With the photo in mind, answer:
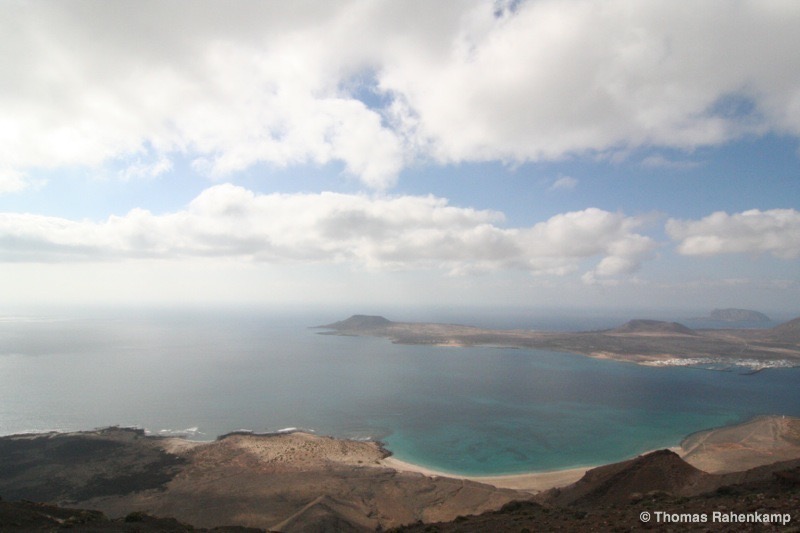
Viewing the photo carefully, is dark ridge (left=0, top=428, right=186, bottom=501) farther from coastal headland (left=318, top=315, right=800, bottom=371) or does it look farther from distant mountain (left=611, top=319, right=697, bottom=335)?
distant mountain (left=611, top=319, right=697, bottom=335)

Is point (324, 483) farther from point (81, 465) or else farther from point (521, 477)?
point (81, 465)

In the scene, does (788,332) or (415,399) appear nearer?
(415,399)

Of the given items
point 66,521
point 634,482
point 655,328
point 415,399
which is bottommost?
point 415,399

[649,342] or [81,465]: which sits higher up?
[81,465]

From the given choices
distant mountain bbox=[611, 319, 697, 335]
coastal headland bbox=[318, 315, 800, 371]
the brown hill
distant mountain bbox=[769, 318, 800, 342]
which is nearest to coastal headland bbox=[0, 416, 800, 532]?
the brown hill

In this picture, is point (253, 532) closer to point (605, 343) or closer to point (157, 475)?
point (157, 475)

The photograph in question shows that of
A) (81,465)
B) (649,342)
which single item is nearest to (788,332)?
(649,342)

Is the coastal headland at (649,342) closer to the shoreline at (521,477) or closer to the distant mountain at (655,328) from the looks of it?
the distant mountain at (655,328)

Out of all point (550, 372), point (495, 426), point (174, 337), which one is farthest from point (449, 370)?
point (174, 337)

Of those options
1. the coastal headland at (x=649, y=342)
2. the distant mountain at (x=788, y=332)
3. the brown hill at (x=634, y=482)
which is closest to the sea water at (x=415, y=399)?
the brown hill at (x=634, y=482)
